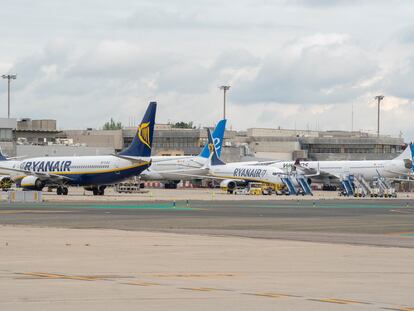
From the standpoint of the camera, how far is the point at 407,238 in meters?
38.3

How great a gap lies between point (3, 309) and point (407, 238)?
25366mm

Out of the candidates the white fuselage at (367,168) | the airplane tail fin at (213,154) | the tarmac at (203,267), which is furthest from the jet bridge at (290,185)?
the tarmac at (203,267)

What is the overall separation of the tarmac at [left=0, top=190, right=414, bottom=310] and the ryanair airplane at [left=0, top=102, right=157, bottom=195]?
58.6 meters

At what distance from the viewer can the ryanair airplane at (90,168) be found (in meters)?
104

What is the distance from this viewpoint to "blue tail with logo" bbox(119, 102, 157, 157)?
10362cm

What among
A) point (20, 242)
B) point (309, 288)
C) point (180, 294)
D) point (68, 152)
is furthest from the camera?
point (68, 152)

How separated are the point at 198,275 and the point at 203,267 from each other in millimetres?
2176

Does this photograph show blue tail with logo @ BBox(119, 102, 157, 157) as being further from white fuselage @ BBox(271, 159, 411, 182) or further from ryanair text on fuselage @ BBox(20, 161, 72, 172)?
white fuselage @ BBox(271, 159, 411, 182)

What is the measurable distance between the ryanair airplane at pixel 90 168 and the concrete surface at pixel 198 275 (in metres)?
68.7

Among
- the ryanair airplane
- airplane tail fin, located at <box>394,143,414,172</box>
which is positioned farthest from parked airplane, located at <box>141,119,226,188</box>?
the ryanair airplane

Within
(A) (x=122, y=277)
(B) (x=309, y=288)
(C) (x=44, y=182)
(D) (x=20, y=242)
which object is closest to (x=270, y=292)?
(B) (x=309, y=288)

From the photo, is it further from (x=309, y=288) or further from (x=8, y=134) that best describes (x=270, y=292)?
(x=8, y=134)

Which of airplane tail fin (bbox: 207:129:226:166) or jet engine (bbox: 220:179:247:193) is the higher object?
airplane tail fin (bbox: 207:129:226:166)

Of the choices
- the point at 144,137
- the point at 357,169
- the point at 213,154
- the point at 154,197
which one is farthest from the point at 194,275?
the point at 357,169
